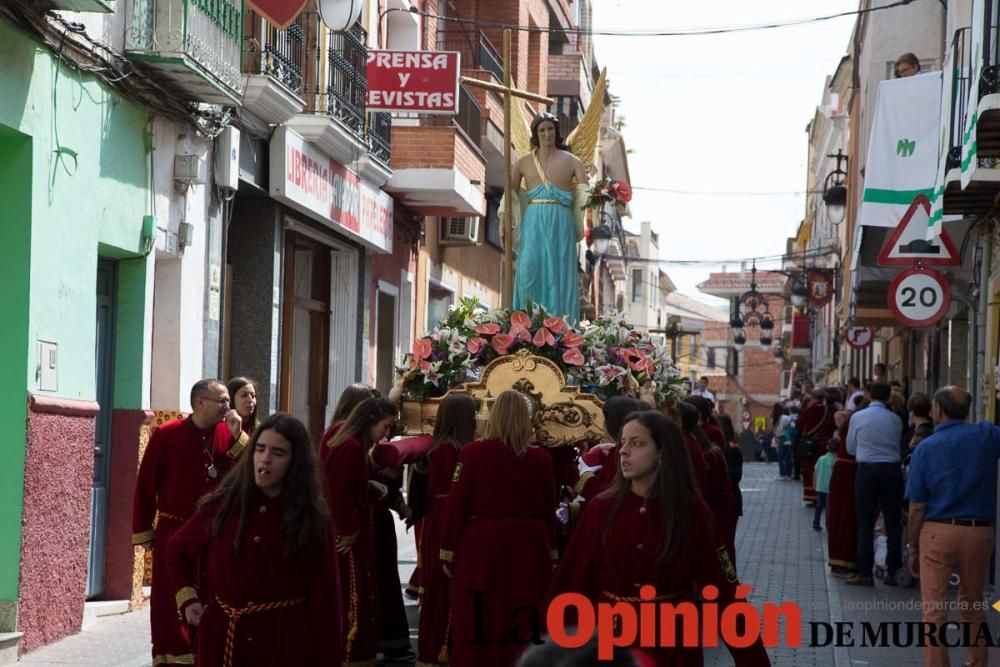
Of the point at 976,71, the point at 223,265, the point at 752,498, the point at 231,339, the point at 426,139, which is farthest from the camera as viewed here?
the point at 752,498

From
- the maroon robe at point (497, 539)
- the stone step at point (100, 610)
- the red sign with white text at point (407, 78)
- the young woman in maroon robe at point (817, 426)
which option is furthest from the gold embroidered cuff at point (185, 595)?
the young woman in maroon robe at point (817, 426)

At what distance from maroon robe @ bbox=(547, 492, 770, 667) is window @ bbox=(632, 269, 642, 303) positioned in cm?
7499

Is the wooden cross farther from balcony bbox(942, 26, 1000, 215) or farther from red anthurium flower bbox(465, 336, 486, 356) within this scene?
balcony bbox(942, 26, 1000, 215)

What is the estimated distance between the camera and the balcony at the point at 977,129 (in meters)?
13.0

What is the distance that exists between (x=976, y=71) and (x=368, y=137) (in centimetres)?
781

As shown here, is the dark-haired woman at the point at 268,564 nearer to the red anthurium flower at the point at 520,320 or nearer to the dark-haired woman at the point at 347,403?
the dark-haired woman at the point at 347,403

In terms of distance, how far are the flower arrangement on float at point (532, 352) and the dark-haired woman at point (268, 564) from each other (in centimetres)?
570

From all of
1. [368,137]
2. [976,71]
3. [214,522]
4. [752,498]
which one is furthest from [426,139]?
[214,522]

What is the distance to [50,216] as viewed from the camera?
10828 mm

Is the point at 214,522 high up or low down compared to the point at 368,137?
down

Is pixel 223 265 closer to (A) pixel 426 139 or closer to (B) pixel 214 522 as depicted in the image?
(A) pixel 426 139

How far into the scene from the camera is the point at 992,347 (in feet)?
57.8

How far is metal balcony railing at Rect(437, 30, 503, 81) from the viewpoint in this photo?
2523cm

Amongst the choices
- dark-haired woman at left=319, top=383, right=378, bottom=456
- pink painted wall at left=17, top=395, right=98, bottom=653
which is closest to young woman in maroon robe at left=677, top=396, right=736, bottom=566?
dark-haired woman at left=319, top=383, right=378, bottom=456
